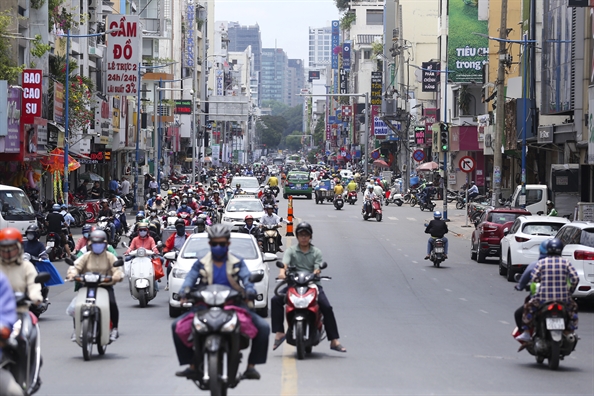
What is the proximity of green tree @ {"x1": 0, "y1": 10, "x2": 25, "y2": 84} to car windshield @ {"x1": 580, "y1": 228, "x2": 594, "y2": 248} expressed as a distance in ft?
78.5

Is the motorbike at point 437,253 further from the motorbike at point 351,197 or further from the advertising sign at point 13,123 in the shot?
the motorbike at point 351,197

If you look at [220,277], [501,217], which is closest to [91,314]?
[220,277]

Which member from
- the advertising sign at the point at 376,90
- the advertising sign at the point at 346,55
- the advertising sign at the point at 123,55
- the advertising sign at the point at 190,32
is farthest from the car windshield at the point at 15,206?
the advertising sign at the point at 346,55

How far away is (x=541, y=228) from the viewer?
25172 mm

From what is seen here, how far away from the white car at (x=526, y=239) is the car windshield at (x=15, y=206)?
14.4 meters

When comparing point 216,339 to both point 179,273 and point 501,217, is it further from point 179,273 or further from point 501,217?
point 501,217

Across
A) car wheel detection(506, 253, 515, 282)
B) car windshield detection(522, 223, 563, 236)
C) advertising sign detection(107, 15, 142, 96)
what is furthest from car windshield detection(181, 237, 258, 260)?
advertising sign detection(107, 15, 142, 96)

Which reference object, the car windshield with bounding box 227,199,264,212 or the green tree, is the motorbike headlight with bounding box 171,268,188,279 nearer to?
the car windshield with bounding box 227,199,264,212

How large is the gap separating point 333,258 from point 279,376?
18738 mm

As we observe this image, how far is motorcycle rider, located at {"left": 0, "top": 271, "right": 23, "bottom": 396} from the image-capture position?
25.0ft

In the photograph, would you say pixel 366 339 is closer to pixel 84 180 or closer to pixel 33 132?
pixel 33 132

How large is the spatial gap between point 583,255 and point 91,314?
33.9 feet

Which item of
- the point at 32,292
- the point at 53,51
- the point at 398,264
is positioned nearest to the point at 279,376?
the point at 32,292

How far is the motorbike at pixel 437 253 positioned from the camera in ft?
93.1
